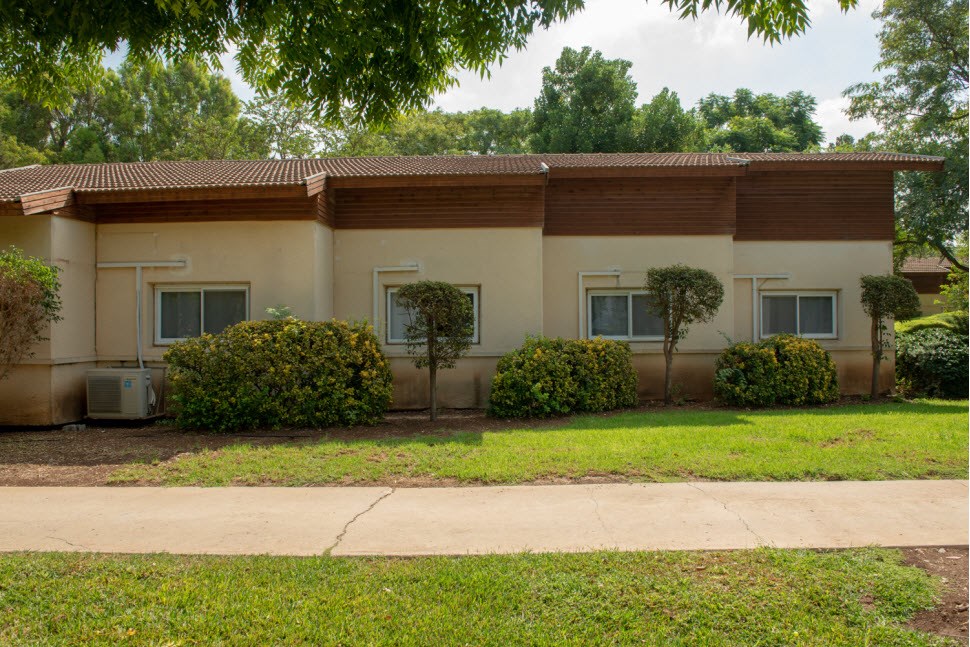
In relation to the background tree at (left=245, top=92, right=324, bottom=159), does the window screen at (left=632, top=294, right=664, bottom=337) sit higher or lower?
lower

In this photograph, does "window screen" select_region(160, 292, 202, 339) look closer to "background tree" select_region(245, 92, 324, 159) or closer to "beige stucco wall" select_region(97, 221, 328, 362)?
"beige stucco wall" select_region(97, 221, 328, 362)

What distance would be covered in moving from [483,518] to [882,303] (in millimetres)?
9969

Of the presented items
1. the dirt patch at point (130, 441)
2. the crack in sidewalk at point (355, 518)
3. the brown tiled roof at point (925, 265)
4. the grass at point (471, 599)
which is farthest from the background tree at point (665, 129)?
the grass at point (471, 599)

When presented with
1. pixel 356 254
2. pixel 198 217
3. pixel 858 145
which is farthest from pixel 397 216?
pixel 858 145

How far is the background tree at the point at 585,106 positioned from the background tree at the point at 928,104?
8.42m

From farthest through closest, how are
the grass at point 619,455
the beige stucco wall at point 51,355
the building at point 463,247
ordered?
the building at point 463,247
the beige stucco wall at point 51,355
the grass at point 619,455

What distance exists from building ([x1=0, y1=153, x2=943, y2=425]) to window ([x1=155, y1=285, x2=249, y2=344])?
3 cm

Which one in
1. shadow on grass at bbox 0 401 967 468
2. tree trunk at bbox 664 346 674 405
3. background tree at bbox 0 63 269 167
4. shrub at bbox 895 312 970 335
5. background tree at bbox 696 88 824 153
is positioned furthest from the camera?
background tree at bbox 696 88 824 153

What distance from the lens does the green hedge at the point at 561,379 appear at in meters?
11.3

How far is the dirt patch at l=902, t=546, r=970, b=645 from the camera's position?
3.91 meters

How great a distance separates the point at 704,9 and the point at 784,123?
35.7m

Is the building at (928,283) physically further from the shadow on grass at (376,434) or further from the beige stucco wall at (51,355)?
the beige stucco wall at (51,355)

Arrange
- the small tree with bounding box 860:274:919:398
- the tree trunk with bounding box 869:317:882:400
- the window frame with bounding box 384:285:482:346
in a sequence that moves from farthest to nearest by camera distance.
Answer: the tree trunk with bounding box 869:317:882:400, the window frame with bounding box 384:285:482:346, the small tree with bounding box 860:274:919:398

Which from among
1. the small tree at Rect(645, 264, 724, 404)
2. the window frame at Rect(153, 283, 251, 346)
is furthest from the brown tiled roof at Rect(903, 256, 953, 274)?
the window frame at Rect(153, 283, 251, 346)
